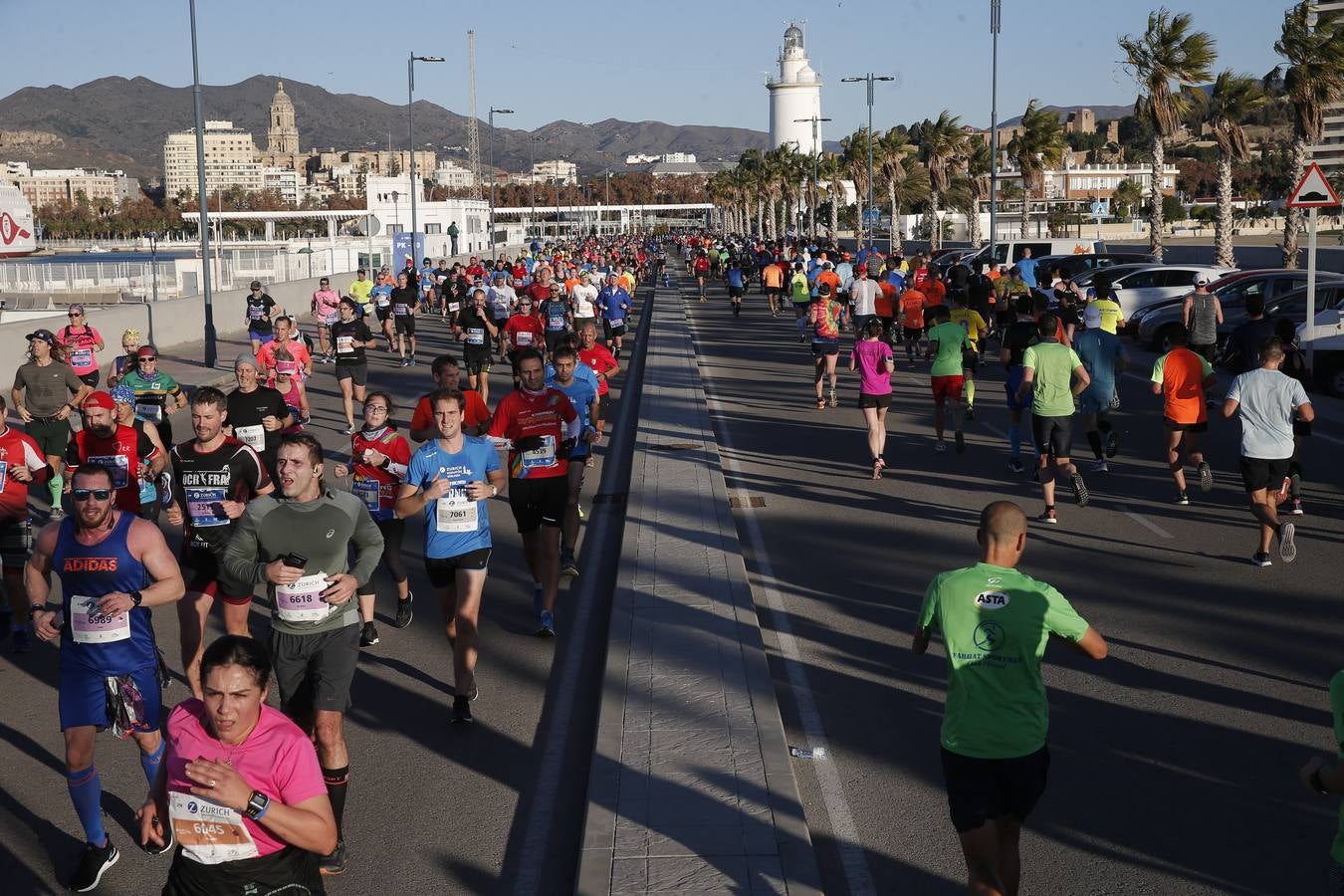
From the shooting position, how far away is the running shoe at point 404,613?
9.91m

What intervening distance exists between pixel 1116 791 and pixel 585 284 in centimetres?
2243

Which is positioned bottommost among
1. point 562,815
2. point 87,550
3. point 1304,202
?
point 562,815

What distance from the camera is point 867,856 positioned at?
6020 millimetres

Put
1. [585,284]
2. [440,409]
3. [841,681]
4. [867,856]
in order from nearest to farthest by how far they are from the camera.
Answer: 1. [867,856]
2. [440,409]
3. [841,681]
4. [585,284]

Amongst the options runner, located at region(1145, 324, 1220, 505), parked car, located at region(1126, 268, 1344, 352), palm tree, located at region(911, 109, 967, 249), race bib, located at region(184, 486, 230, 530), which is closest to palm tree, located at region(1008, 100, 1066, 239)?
palm tree, located at region(911, 109, 967, 249)

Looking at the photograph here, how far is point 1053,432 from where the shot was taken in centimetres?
1267

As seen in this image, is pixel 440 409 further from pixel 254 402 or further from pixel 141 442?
pixel 254 402

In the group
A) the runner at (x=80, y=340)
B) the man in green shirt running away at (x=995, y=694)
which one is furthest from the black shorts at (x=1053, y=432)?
the runner at (x=80, y=340)

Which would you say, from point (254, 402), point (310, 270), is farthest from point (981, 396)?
point (310, 270)

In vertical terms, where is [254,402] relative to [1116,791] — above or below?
above

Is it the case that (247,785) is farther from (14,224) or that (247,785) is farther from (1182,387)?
(14,224)

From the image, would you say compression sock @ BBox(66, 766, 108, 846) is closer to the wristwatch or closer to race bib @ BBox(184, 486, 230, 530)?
race bib @ BBox(184, 486, 230, 530)

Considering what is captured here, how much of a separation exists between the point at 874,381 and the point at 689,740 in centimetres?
823

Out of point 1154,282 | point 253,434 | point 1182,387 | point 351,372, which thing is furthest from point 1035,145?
point 253,434
